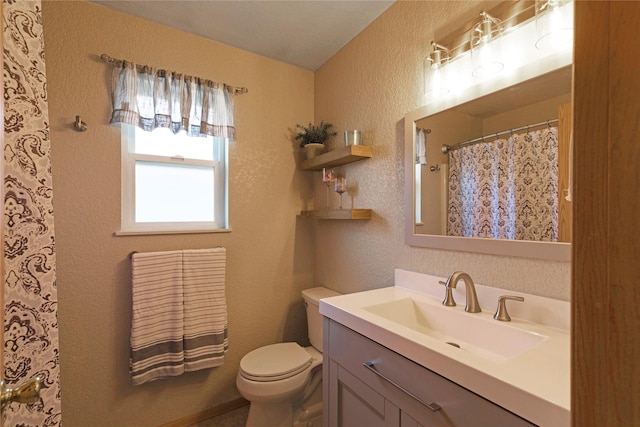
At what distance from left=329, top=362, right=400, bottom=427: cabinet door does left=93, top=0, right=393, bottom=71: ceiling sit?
1.91 m

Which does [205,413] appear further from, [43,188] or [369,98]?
[369,98]

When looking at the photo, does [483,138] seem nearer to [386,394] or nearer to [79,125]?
[386,394]

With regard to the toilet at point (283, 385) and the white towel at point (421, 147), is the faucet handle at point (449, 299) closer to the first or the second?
the white towel at point (421, 147)

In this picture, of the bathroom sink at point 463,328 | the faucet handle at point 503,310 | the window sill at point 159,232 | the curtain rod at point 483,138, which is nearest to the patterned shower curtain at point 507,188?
the curtain rod at point 483,138

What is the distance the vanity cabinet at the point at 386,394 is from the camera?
0.75 meters

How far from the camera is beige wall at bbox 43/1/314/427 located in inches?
61.9

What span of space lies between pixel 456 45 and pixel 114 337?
2.39 m

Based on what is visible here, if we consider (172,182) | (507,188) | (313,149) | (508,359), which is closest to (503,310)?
(508,359)

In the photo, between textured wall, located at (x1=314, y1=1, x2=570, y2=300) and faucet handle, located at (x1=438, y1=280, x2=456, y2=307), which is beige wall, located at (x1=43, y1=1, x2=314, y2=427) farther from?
faucet handle, located at (x1=438, y1=280, x2=456, y2=307)

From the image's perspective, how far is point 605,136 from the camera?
33 cm

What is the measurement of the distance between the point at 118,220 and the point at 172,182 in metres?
0.39

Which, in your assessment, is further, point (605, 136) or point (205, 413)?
point (205, 413)

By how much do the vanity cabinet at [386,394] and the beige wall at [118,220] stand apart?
97cm

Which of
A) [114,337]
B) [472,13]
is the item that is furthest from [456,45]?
[114,337]
